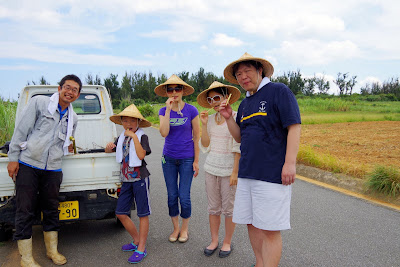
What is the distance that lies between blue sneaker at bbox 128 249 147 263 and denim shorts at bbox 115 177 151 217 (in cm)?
39

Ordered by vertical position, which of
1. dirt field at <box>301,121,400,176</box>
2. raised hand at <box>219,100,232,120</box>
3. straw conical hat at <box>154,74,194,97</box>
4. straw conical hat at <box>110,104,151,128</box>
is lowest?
dirt field at <box>301,121,400,176</box>

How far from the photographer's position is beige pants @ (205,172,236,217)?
11.1ft

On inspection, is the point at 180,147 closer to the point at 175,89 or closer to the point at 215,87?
the point at 175,89

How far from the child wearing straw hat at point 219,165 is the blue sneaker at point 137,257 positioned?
68cm

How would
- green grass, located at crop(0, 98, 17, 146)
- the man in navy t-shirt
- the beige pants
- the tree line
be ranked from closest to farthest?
1. the man in navy t-shirt
2. the beige pants
3. green grass, located at crop(0, 98, 17, 146)
4. the tree line

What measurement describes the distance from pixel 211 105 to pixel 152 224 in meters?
1.96

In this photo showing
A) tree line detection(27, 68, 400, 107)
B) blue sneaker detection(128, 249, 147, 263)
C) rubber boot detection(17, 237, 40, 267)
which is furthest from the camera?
tree line detection(27, 68, 400, 107)

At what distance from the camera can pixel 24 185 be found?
3.10 m

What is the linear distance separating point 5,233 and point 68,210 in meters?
1.00

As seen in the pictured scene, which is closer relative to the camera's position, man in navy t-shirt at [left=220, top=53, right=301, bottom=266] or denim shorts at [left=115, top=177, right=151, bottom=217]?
man in navy t-shirt at [left=220, top=53, right=301, bottom=266]

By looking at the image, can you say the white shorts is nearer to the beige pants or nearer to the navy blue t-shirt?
the navy blue t-shirt

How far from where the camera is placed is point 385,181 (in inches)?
206

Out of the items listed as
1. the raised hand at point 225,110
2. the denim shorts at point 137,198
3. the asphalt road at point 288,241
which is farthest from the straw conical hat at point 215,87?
the asphalt road at point 288,241

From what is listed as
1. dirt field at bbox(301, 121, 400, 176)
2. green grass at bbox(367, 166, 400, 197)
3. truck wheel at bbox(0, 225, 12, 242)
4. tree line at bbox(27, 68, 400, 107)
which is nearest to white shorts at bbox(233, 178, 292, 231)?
truck wheel at bbox(0, 225, 12, 242)
